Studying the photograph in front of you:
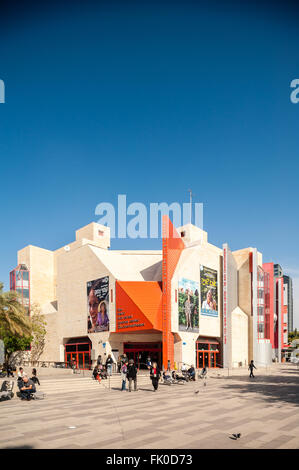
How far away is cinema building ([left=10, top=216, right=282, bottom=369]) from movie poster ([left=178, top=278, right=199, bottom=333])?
4.1 inches

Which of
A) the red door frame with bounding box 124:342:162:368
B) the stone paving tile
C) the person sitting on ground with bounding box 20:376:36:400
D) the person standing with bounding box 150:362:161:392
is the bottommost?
the red door frame with bounding box 124:342:162:368

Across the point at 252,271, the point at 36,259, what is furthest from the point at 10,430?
the point at 36,259

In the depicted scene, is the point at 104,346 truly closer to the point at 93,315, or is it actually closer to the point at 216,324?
the point at 93,315

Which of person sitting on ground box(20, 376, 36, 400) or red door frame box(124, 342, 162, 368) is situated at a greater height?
person sitting on ground box(20, 376, 36, 400)

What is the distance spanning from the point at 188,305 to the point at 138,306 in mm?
6738

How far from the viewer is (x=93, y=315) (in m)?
43.7

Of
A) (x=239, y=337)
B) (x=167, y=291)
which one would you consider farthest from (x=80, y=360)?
(x=239, y=337)

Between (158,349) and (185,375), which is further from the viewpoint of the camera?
(158,349)

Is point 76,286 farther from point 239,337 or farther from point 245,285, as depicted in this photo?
point 245,285

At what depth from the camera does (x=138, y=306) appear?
3753cm

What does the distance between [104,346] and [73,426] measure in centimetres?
3026

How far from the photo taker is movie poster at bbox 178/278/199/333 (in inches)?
1594

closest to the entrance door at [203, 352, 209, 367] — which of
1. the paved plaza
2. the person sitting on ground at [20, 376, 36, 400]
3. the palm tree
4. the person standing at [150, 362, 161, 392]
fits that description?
the palm tree

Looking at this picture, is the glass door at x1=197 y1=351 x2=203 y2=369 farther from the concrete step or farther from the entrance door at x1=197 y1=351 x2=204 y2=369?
the concrete step
